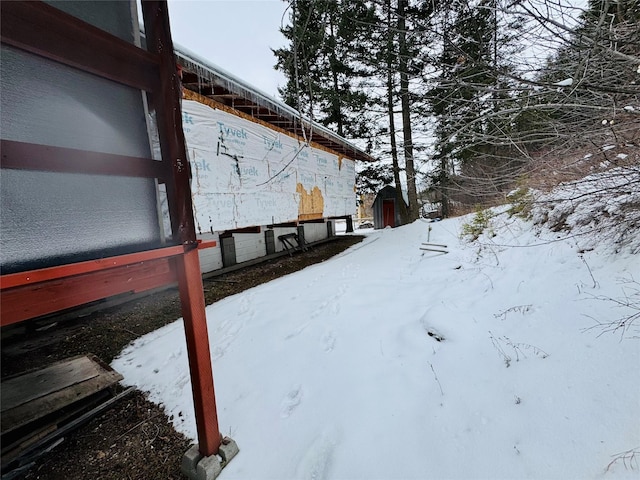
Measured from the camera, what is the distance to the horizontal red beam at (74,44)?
127cm

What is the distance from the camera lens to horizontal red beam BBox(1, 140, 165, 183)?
1.28 meters

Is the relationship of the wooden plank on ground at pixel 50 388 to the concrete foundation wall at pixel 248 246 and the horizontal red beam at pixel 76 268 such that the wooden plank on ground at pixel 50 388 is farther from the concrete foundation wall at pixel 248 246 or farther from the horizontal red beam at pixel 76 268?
the concrete foundation wall at pixel 248 246

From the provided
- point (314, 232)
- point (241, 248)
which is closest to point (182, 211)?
point (241, 248)

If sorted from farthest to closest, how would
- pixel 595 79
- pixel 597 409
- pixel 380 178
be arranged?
1. pixel 380 178
2. pixel 595 79
3. pixel 597 409

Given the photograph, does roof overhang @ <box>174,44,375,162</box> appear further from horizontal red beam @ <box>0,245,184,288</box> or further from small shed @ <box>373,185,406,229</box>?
small shed @ <box>373,185,406,229</box>

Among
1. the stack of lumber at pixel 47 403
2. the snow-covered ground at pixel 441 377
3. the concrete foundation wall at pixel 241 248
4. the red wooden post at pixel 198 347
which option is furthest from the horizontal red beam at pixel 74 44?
the concrete foundation wall at pixel 241 248

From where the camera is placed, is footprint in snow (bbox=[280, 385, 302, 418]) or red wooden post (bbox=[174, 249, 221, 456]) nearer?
red wooden post (bbox=[174, 249, 221, 456])

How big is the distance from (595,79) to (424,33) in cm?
144

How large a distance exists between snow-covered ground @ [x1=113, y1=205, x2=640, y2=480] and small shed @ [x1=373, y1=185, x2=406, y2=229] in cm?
1391

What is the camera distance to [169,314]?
5352 mm

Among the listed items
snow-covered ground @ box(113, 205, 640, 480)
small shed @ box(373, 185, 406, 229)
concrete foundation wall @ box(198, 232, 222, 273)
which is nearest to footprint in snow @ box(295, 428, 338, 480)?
snow-covered ground @ box(113, 205, 640, 480)

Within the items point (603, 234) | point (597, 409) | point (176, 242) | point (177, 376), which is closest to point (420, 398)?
point (597, 409)

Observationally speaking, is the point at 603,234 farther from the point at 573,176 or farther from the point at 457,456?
the point at 457,456

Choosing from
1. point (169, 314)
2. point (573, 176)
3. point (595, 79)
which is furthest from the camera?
point (169, 314)
